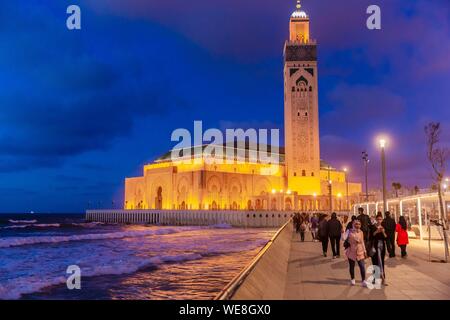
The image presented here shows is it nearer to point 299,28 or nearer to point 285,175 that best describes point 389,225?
point 285,175

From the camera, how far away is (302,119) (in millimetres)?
79312

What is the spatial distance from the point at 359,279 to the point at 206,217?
2324 inches

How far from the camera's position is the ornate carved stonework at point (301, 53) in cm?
8100

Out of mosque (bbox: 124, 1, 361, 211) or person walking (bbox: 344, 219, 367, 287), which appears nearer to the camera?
person walking (bbox: 344, 219, 367, 287)

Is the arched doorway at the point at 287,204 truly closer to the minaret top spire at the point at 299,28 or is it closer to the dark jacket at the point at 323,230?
the minaret top spire at the point at 299,28

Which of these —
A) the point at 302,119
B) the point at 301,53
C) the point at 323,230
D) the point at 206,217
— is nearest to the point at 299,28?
the point at 301,53

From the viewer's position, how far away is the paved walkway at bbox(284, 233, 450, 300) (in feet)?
26.3

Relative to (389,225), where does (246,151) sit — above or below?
above

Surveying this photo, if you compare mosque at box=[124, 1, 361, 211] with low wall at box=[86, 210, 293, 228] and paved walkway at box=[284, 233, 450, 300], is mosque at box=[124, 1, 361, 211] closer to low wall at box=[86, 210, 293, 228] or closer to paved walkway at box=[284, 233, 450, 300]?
low wall at box=[86, 210, 293, 228]

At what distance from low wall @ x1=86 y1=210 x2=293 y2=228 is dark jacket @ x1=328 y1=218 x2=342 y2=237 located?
49721mm

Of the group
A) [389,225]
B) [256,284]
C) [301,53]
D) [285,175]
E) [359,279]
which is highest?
[301,53]

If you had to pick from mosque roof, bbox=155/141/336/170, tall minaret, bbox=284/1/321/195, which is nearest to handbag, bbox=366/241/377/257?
tall minaret, bbox=284/1/321/195
